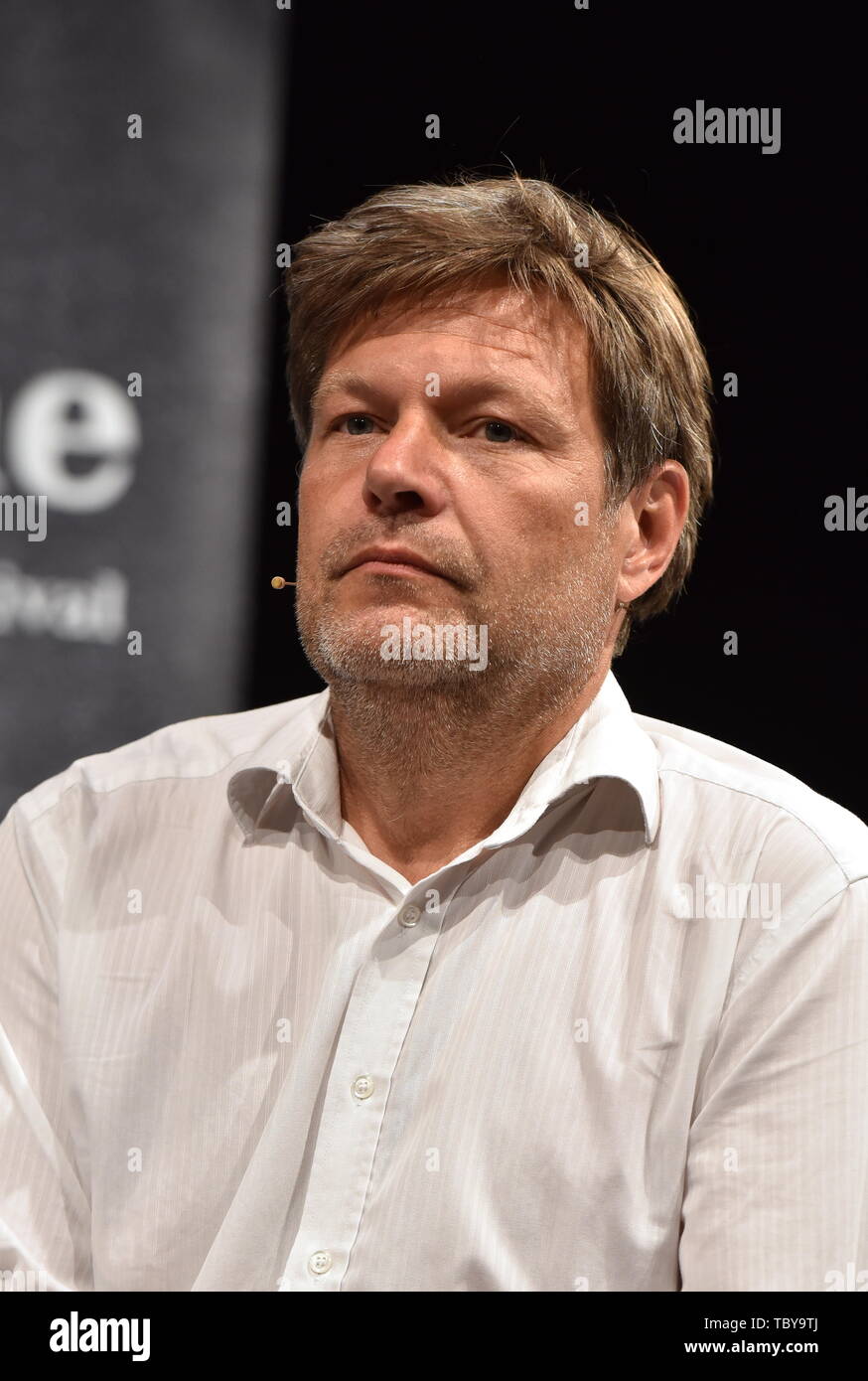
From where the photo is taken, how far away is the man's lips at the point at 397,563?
1.54 m

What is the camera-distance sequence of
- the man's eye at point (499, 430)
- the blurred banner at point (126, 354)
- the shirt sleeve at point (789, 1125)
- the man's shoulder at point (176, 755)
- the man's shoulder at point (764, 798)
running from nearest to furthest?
the shirt sleeve at point (789, 1125)
the man's shoulder at point (764, 798)
the man's eye at point (499, 430)
the man's shoulder at point (176, 755)
the blurred banner at point (126, 354)

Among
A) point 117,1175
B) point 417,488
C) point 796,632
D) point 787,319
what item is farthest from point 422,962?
point 787,319

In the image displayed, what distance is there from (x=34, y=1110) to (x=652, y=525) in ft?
3.73

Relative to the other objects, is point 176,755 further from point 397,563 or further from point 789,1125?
point 789,1125

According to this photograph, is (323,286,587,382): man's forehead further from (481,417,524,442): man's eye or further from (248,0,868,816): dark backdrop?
(248,0,868,816): dark backdrop

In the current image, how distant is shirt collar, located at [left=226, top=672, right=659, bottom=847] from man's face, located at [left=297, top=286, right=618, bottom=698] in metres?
0.08

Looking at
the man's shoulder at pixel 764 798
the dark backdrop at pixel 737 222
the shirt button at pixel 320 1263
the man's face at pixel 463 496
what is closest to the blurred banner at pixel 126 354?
the dark backdrop at pixel 737 222

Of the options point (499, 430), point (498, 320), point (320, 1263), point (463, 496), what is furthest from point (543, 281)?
point (320, 1263)

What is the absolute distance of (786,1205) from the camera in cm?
132

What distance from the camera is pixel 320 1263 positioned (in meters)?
1.41

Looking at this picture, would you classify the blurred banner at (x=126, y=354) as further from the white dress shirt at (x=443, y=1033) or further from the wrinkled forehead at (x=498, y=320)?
the wrinkled forehead at (x=498, y=320)

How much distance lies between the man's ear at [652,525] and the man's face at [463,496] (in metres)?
0.10

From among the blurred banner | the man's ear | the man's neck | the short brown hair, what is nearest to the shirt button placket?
the man's neck

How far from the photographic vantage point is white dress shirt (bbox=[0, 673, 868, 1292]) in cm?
138
